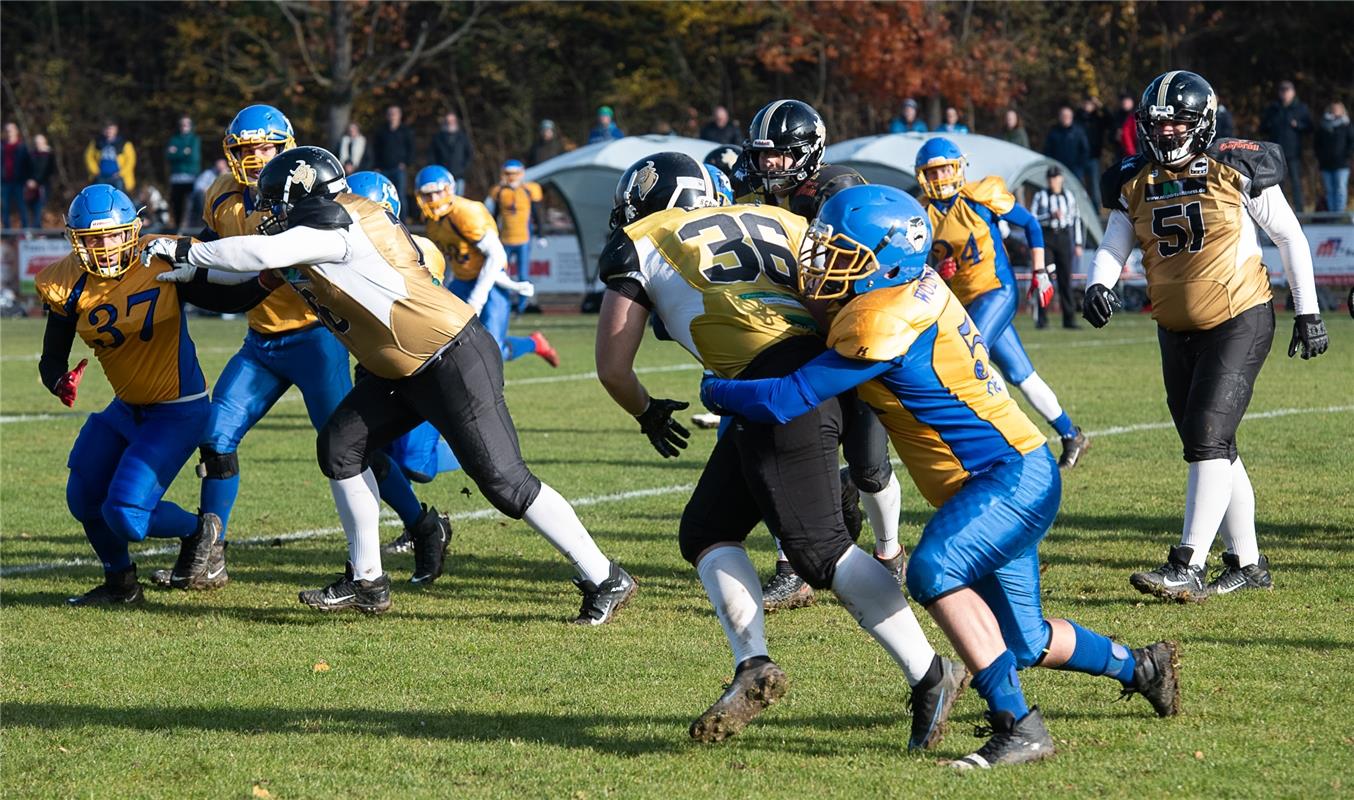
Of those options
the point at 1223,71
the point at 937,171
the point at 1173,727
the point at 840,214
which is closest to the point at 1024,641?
the point at 1173,727

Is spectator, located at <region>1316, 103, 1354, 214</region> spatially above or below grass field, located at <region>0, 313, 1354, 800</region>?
below

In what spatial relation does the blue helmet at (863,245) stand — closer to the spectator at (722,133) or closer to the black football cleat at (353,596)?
the black football cleat at (353,596)

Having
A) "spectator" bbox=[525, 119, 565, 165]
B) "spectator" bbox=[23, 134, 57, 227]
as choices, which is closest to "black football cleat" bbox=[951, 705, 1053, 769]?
"spectator" bbox=[525, 119, 565, 165]

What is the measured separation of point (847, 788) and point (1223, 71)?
28170 mm

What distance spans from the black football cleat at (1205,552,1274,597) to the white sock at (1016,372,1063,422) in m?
2.82

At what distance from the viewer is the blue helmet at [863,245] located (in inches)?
157

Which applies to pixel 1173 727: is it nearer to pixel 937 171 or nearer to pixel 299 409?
pixel 937 171

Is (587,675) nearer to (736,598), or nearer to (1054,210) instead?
(736,598)

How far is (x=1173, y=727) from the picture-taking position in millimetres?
4375

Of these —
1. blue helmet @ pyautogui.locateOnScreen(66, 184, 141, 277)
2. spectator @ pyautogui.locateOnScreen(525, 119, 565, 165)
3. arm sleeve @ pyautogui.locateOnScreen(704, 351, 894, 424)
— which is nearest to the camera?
arm sleeve @ pyautogui.locateOnScreen(704, 351, 894, 424)

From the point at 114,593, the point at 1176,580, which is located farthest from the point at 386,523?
the point at 1176,580

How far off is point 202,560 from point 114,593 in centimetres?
35

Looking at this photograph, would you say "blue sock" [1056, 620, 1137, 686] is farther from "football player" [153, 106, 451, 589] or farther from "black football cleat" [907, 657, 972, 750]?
"football player" [153, 106, 451, 589]

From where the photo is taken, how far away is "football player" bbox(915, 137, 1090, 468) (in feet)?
27.8
